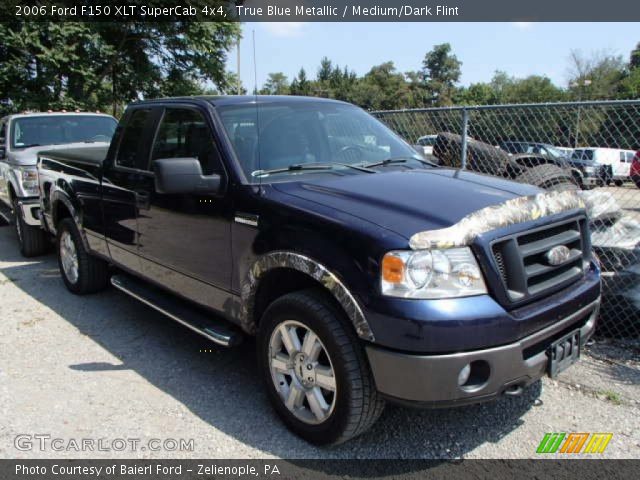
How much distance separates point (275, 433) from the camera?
10.1 feet

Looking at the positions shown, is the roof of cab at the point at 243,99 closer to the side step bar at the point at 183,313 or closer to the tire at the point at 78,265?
the side step bar at the point at 183,313

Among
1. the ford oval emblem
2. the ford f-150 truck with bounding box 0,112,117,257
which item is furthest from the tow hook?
the ford f-150 truck with bounding box 0,112,117,257

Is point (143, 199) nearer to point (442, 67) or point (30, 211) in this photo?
point (30, 211)

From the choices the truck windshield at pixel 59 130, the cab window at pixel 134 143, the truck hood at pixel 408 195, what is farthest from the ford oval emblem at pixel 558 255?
the truck windshield at pixel 59 130

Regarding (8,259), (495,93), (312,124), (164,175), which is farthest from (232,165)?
(495,93)

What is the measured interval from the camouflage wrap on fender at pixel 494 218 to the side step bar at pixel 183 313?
4.81 ft

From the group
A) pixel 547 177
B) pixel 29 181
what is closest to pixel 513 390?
pixel 547 177

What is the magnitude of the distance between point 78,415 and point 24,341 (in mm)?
1525

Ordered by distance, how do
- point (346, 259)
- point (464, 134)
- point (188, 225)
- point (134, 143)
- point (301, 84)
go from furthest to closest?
point (301, 84)
point (464, 134)
point (134, 143)
point (188, 225)
point (346, 259)

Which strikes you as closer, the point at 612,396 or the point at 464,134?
the point at 612,396

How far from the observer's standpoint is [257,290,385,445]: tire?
257 cm

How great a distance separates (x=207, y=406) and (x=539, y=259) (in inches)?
86.5

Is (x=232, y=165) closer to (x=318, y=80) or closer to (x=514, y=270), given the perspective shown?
(x=514, y=270)

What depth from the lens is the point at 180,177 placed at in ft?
10.1
